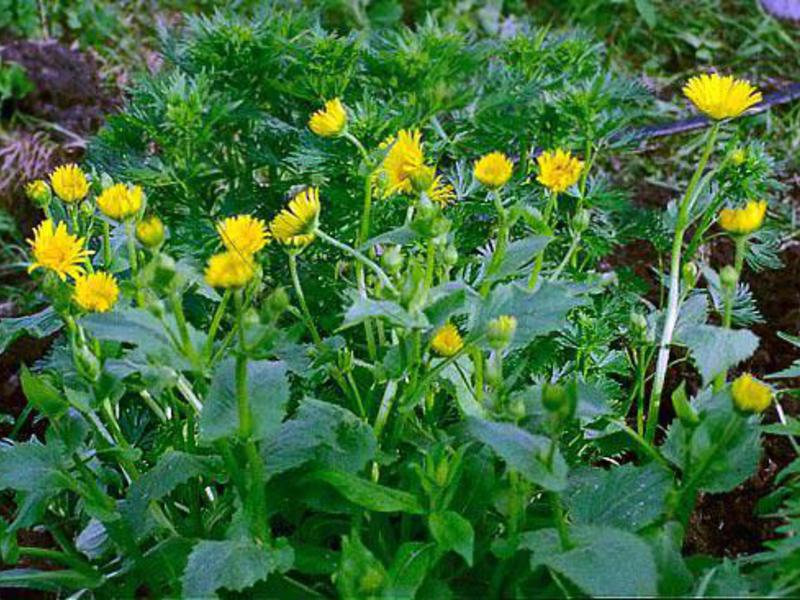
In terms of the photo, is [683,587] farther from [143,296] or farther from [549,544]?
[143,296]

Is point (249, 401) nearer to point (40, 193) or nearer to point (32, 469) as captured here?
point (32, 469)

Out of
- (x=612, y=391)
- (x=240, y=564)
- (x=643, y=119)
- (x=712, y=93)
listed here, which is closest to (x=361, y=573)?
(x=240, y=564)

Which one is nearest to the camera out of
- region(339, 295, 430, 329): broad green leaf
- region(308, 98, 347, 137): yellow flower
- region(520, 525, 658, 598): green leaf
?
region(520, 525, 658, 598): green leaf

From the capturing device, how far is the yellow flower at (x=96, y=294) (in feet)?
3.38

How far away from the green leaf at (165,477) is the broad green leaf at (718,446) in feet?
1.48

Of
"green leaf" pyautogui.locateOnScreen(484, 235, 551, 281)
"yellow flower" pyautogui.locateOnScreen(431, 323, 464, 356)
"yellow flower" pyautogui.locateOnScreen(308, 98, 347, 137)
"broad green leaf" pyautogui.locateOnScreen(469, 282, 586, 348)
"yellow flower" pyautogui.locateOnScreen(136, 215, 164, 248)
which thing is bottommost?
"yellow flower" pyautogui.locateOnScreen(431, 323, 464, 356)

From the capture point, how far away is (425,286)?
41.1 inches

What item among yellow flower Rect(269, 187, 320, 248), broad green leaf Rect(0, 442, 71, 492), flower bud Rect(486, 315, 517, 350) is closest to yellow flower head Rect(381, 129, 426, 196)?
yellow flower Rect(269, 187, 320, 248)

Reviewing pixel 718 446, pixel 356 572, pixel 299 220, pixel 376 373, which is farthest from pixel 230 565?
pixel 718 446

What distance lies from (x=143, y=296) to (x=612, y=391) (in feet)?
1.89

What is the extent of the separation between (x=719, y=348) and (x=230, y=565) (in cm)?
49

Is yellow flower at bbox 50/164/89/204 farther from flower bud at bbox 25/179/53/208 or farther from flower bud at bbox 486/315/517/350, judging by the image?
flower bud at bbox 486/315/517/350

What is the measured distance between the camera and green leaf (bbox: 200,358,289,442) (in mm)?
975

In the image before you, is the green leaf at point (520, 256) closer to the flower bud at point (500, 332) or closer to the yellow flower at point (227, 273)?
the flower bud at point (500, 332)
